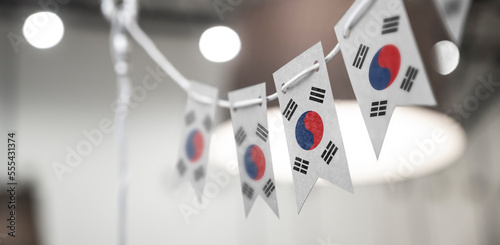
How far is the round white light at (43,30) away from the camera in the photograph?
129cm

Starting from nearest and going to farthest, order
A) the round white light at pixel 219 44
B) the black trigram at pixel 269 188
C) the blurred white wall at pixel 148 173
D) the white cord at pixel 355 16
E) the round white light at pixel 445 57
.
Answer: the white cord at pixel 355 16, the black trigram at pixel 269 188, the round white light at pixel 445 57, the blurred white wall at pixel 148 173, the round white light at pixel 219 44

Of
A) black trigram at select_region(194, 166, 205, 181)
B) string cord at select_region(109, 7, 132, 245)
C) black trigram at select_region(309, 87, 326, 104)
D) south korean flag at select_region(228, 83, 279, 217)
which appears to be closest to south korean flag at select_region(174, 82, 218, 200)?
black trigram at select_region(194, 166, 205, 181)

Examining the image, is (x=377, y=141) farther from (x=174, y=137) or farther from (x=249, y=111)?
(x=174, y=137)

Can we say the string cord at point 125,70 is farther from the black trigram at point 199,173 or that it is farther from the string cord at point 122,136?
the black trigram at point 199,173

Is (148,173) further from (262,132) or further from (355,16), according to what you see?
(355,16)

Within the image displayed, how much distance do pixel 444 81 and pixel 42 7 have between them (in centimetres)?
116

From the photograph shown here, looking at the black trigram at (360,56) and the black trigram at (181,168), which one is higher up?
the black trigram at (360,56)

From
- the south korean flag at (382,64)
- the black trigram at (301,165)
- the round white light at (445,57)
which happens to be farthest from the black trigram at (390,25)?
the round white light at (445,57)

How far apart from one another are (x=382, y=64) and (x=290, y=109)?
7.7 inches

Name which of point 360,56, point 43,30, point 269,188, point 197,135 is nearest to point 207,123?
point 197,135

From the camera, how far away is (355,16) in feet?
1.78

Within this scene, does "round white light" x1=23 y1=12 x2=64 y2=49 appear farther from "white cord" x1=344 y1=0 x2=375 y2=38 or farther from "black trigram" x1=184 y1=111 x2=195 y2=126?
"white cord" x1=344 y1=0 x2=375 y2=38

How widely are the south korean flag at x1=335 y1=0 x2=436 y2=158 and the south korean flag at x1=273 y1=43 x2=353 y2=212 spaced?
0.06m

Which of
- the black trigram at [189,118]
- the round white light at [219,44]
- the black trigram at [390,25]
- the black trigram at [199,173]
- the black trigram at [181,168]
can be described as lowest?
the black trigram at [199,173]
